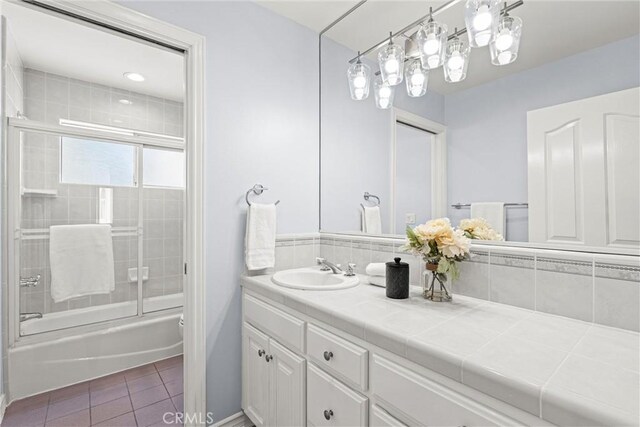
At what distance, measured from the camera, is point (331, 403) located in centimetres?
107

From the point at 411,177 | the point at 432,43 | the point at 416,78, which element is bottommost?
the point at 411,177

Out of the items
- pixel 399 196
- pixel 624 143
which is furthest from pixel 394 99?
pixel 624 143

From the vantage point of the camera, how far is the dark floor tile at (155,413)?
1.75m

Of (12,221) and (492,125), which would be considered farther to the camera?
(12,221)

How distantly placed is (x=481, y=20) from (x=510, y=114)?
16.9 inches

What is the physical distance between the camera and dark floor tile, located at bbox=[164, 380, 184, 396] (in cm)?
205

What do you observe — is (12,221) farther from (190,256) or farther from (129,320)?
(190,256)

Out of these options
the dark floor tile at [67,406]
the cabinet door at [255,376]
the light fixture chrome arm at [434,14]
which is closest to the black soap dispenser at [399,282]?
the cabinet door at [255,376]

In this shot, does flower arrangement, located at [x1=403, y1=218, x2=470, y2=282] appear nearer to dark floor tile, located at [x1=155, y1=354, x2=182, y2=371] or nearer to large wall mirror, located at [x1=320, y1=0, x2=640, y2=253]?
large wall mirror, located at [x1=320, y1=0, x2=640, y2=253]

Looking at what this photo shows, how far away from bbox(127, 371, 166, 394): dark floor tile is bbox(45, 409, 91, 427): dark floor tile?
29 centimetres

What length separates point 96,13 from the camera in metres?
1.31

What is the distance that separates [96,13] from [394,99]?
1.46 m

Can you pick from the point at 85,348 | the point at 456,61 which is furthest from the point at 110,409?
the point at 456,61

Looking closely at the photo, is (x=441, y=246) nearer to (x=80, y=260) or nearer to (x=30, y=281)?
(x=80, y=260)
